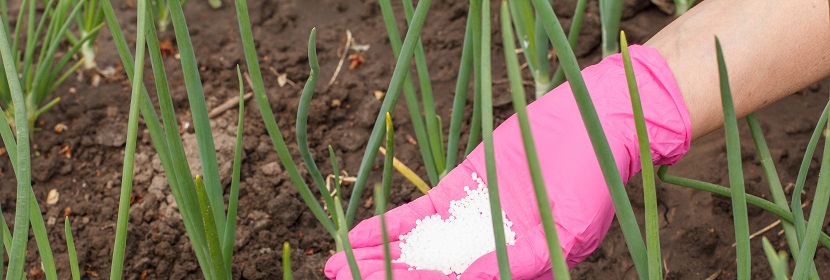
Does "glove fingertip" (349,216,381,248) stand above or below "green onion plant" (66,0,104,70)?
below

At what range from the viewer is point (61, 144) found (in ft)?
5.64

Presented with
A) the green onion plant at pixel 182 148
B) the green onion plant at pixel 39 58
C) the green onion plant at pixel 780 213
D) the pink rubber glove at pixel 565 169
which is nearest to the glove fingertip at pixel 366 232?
the pink rubber glove at pixel 565 169

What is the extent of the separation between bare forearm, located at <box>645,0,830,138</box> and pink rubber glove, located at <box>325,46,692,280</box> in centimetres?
5

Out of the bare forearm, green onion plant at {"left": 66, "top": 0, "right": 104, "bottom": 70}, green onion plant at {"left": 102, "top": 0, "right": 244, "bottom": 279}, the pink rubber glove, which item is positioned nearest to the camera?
green onion plant at {"left": 102, "top": 0, "right": 244, "bottom": 279}

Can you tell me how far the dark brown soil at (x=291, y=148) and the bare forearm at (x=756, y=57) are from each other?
268mm

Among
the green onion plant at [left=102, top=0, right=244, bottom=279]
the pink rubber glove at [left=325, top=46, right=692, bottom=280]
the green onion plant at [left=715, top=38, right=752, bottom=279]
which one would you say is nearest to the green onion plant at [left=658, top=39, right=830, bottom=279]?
the green onion plant at [left=715, top=38, right=752, bottom=279]

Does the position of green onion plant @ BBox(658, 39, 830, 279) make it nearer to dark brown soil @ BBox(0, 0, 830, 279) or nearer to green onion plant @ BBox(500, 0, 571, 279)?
green onion plant @ BBox(500, 0, 571, 279)

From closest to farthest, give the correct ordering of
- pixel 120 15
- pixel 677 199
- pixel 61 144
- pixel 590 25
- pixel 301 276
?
1. pixel 301 276
2. pixel 677 199
3. pixel 61 144
4. pixel 590 25
5. pixel 120 15

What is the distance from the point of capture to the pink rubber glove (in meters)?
1.16

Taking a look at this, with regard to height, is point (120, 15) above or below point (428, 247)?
above

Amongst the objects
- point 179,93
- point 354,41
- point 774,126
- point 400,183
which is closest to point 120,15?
point 179,93

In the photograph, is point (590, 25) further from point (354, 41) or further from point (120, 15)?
point (120, 15)

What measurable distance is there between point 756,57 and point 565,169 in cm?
36

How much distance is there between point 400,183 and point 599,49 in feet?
1.71
